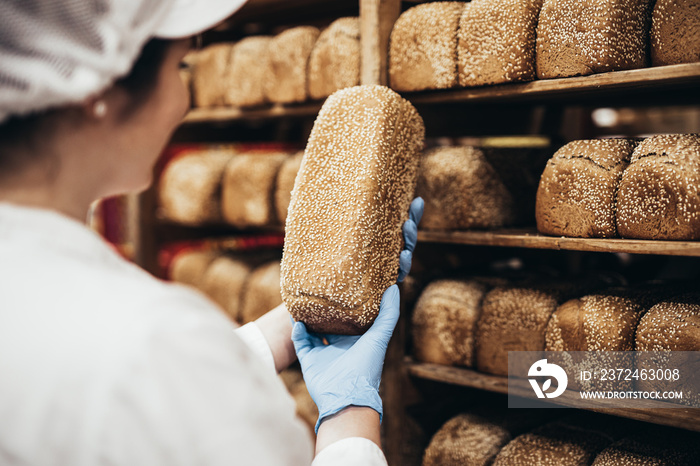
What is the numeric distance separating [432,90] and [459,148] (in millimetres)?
201

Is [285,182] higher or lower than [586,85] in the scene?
lower

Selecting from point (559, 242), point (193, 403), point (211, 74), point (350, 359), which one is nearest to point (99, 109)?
point (193, 403)

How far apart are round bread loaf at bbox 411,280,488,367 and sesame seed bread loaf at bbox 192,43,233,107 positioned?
4.13 ft

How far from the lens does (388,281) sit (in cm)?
150

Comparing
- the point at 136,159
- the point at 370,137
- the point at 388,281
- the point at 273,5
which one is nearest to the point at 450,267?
the point at 388,281

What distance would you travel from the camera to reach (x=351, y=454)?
3.54 ft

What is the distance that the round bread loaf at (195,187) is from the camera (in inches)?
101

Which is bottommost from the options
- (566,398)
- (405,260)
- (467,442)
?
(467,442)

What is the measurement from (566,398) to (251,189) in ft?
4.67

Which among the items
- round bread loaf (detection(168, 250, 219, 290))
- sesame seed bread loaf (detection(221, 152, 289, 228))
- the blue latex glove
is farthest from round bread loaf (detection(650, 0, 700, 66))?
round bread loaf (detection(168, 250, 219, 290))

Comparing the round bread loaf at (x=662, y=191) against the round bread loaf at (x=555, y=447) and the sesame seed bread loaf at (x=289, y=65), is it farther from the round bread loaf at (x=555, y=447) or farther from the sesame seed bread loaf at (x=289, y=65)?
the sesame seed bread loaf at (x=289, y=65)

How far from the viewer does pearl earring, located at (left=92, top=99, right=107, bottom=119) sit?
733 mm

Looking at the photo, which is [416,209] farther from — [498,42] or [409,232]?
[498,42]

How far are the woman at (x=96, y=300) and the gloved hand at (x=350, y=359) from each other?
1.84 ft
